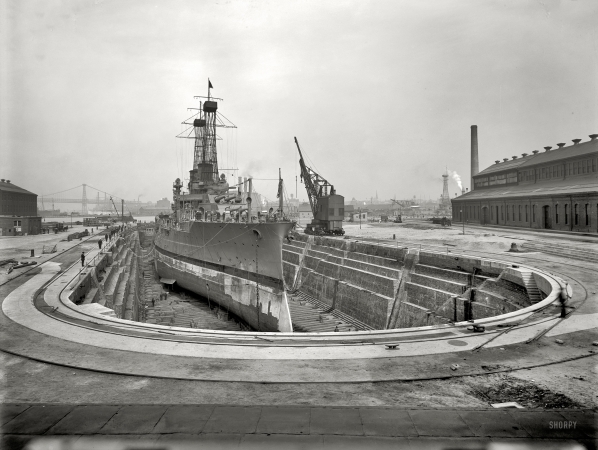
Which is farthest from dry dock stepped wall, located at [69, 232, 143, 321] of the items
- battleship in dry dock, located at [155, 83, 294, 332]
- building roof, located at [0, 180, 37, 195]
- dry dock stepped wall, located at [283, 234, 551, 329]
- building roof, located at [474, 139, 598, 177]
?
building roof, located at [474, 139, 598, 177]

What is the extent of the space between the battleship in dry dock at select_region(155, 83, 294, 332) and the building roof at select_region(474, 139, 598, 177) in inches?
1374

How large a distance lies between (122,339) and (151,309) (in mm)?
16423

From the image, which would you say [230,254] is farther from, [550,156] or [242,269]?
[550,156]

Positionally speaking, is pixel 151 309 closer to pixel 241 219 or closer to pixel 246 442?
pixel 241 219

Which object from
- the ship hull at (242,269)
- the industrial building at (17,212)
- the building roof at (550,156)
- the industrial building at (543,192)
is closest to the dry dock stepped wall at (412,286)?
the ship hull at (242,269)

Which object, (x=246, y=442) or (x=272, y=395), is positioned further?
(x=272, y=395)

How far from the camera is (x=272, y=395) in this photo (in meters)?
6.23

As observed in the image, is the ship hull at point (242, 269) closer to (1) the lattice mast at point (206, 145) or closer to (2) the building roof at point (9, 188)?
(1) the lattice mast at point (206, 145)

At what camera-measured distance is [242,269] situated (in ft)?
76.7

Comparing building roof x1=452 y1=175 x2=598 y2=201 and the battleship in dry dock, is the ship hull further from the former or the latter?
building roof x1=452 y1=175 x2=598 y2=201

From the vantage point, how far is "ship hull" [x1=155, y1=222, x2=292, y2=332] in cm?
2088

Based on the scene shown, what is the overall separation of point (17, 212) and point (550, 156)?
3066 inches

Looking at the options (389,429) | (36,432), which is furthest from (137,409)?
(389,429)

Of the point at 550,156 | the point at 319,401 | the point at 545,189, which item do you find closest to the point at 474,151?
the point at 550,156
